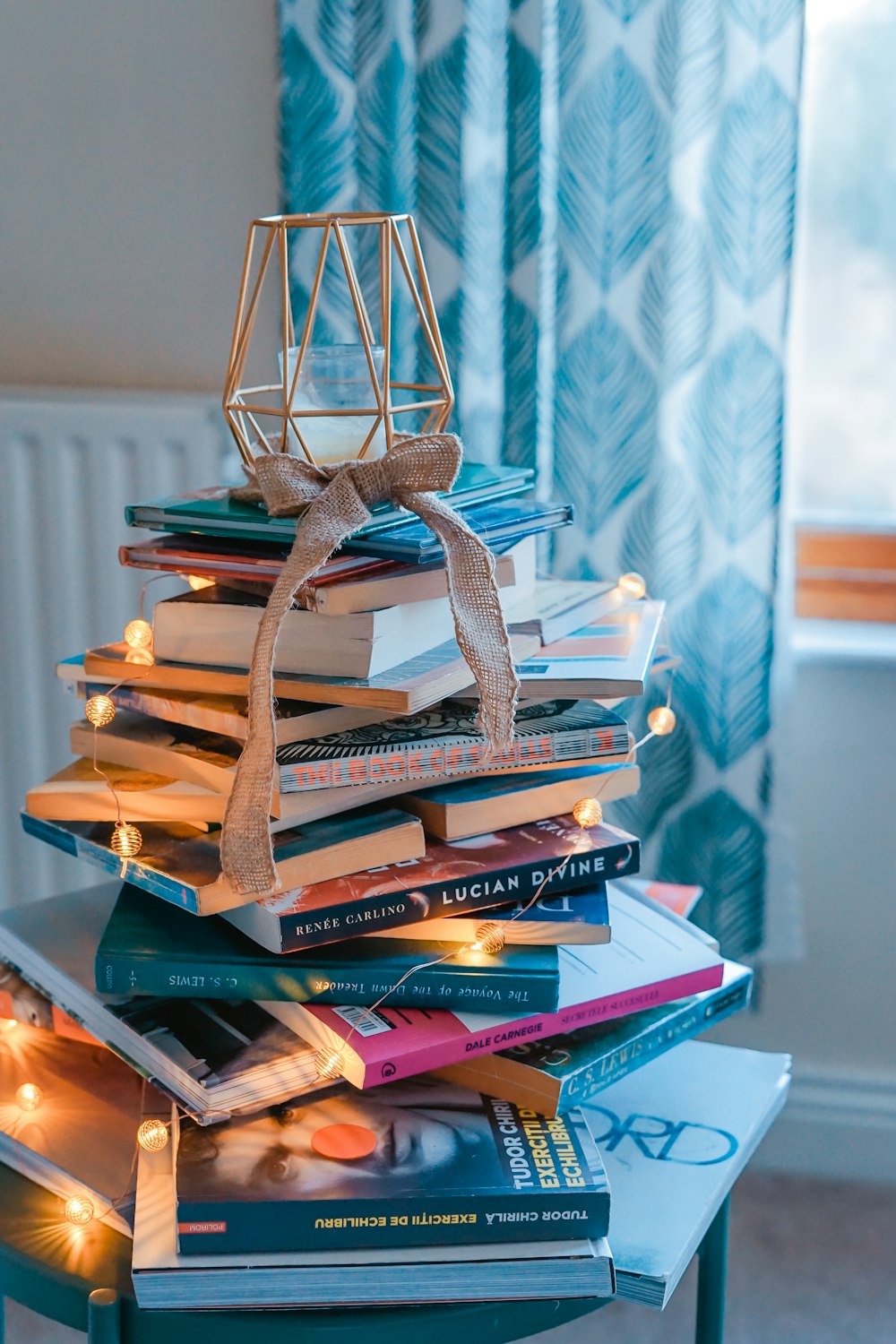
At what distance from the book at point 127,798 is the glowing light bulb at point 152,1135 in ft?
0.54

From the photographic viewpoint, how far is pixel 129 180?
1.38 metres

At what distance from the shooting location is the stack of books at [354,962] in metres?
0.64

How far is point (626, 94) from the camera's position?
1184mm

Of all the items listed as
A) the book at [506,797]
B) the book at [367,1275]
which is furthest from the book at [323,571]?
the book at [367,1275]

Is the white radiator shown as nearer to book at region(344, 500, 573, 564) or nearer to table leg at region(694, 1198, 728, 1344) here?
book at region(344, 500, 573, 564)

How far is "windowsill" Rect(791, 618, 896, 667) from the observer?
1421mm

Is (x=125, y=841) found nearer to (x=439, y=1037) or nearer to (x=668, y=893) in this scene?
(x=439, y=1037)

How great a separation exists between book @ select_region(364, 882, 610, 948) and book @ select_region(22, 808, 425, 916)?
43 millimetres

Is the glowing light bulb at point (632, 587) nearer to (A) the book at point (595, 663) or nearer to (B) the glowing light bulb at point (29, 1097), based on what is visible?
(A) the book at point (595, 663)

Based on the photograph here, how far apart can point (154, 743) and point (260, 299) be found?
0.73 m

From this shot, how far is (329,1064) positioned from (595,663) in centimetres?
27

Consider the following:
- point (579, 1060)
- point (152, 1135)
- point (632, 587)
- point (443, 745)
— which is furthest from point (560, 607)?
point (152, 1135)

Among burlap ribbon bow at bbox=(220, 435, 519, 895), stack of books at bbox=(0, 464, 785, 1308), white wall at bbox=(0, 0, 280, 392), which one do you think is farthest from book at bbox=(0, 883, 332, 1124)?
white wall at bbox=(0, 0, 280, 392)

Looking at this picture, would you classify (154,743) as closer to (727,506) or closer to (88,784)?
(88,784)
